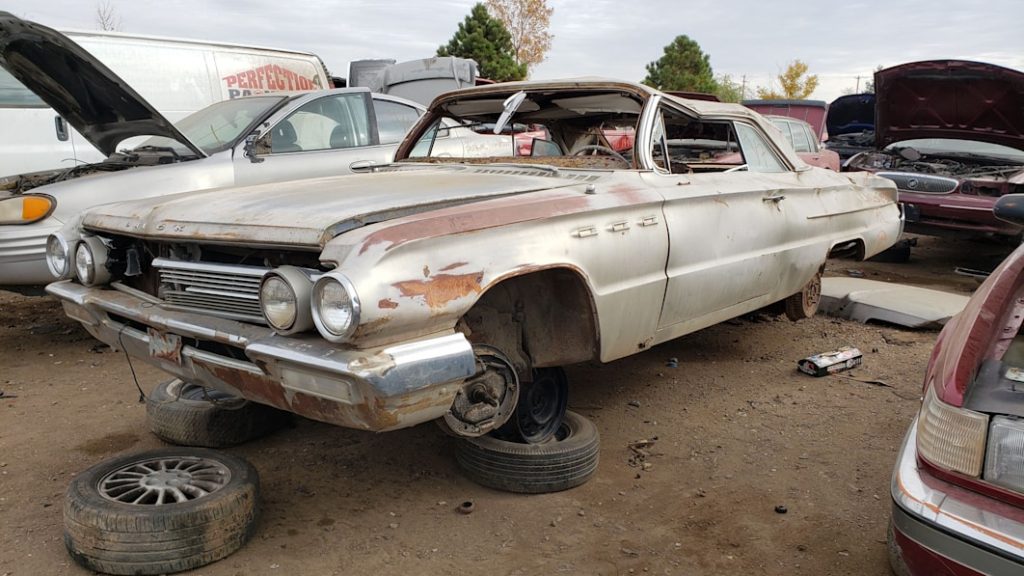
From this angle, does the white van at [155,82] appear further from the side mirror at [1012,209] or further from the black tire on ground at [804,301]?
the side mirror at [1012,209]

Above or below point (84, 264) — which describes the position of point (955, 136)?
above

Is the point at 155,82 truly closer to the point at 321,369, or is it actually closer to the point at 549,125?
the point at 549,125

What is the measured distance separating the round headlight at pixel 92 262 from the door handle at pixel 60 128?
13.9 ft

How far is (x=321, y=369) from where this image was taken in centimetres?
224

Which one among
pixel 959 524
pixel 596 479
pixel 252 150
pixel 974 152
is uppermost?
pixel 252 150

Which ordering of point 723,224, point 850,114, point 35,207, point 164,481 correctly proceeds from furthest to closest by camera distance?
point 850,114 < point 35,207 < point 723,224 < point 164,481

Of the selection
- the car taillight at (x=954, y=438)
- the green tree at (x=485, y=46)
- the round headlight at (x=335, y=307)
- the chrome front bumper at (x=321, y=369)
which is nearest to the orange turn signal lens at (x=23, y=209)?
the chrome front bumper at (x=321, y=369)

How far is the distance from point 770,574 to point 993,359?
3.17ft

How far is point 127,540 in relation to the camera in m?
2.39

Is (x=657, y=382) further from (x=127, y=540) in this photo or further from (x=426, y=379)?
(x=127, y=540)

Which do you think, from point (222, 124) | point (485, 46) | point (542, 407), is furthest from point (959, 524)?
point (485, 46)

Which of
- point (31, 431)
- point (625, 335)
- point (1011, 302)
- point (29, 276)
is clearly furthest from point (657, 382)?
point (29, 276)

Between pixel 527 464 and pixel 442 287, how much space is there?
0.96 meters

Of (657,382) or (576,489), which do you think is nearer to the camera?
(576,489)
